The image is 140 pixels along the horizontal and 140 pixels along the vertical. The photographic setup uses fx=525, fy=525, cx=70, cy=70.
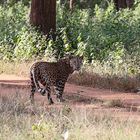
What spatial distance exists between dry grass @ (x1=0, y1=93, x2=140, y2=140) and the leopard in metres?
1.79

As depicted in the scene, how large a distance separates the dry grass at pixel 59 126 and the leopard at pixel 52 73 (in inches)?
70.5

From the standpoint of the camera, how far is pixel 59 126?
7398mm

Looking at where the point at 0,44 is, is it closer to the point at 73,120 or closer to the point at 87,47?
the point at 87,47

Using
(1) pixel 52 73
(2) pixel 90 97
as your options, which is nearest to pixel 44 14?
(2) pixel 90 97

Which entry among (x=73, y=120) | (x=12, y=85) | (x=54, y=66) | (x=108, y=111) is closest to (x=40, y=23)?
(x=12, y=85)

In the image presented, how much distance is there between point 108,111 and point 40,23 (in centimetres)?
877

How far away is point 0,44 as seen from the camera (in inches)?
717

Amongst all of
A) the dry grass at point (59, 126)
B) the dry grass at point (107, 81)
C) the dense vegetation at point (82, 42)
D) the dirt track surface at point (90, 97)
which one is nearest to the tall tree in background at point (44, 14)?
the dense vegetation at point (82, 42)

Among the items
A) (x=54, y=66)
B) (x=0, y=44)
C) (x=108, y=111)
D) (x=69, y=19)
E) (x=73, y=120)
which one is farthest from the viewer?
(x=69, y=19)

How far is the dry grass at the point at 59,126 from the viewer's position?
6.87 m

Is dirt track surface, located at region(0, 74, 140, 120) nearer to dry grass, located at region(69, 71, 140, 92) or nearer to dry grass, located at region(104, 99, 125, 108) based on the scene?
dry grass, located at region(104, 99, 125, 108)

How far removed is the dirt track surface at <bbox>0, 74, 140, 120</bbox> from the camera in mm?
10758

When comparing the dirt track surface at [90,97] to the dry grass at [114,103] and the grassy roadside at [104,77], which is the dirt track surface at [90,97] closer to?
the dry grass at [114,103]

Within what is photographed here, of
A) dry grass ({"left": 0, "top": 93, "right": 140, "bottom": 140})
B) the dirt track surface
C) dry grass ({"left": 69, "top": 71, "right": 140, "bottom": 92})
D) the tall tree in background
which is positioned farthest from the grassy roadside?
dry grass ({"left": 0, "top": 93, "right": 140, "bottom": 140})
